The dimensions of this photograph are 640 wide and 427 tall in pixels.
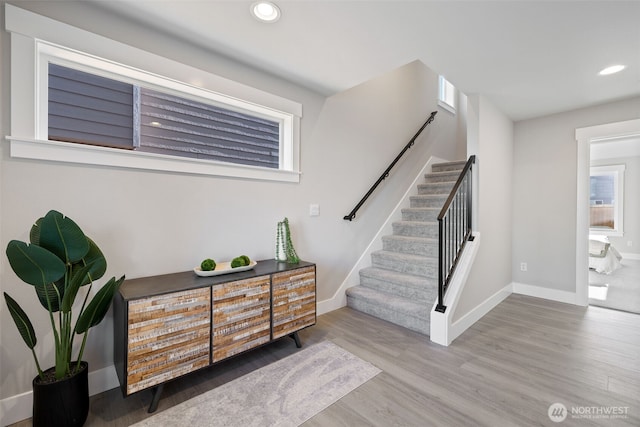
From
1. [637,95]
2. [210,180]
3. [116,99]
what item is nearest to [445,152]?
[637,95]

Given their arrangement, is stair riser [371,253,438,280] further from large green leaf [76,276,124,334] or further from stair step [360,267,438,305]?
large green leaf [76,276,124,334]

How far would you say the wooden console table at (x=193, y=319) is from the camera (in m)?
1.52

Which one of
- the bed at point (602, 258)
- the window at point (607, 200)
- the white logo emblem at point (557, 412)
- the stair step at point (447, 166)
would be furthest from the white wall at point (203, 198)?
the window at point (607, 200)

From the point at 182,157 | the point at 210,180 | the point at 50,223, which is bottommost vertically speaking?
the point at 50,223

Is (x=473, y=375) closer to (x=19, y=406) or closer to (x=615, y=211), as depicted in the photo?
(x=19, y=406)

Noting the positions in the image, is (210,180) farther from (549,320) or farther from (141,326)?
(549,320)

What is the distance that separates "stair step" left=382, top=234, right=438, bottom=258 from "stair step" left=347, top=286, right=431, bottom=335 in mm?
677

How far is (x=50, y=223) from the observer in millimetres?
1379

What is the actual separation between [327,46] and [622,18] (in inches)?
78.6

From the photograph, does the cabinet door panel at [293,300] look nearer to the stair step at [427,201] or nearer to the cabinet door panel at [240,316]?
the cabinet door panel at [240,316]

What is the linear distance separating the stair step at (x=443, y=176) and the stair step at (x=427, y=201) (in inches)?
21.6

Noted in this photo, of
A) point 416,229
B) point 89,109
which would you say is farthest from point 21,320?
point 416,229

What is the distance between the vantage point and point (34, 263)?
1283 mm

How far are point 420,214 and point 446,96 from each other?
310cm
